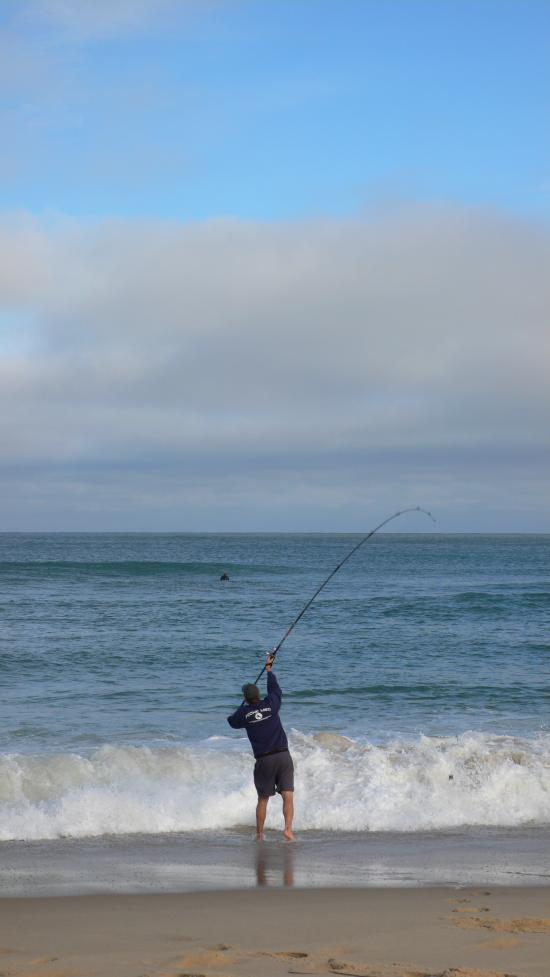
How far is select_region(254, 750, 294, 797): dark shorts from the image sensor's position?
7.99m

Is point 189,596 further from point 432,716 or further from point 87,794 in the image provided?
point 87,794

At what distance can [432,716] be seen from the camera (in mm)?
12672

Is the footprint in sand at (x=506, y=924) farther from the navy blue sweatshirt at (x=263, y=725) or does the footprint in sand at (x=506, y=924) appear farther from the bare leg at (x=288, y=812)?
the navy blue sweatshirt at (x=263, y=725)

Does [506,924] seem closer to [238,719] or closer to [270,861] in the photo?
[270,861]

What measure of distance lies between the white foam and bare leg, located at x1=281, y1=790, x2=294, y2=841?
0.60 meters

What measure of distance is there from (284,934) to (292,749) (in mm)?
5184

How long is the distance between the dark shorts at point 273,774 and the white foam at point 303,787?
0.64m

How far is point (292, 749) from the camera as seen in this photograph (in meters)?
10.3

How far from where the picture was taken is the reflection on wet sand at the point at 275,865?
648 centimetres

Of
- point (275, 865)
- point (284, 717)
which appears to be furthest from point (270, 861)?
point (284, 717)

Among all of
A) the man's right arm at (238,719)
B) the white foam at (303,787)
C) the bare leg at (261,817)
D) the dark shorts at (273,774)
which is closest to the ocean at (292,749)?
the white foam at (303,787)

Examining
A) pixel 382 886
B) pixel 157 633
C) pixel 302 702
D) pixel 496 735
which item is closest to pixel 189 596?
Result: pixel 157 633

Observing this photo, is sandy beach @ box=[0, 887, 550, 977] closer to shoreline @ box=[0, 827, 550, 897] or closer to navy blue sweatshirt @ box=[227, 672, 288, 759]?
shoreline @ box=[0, 827, 550, 897]

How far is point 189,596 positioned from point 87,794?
23456 millimetres
